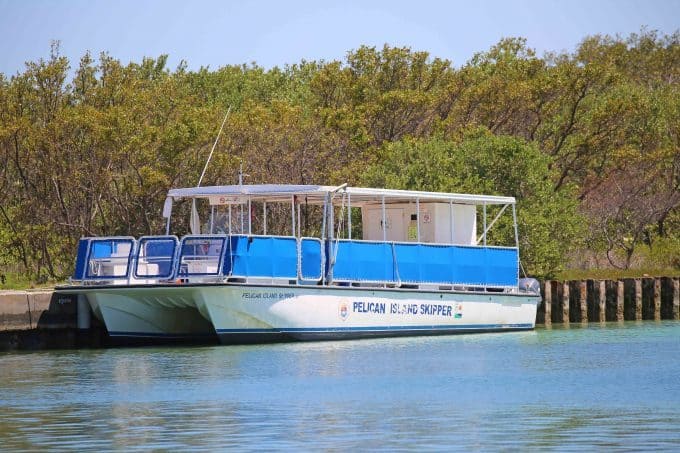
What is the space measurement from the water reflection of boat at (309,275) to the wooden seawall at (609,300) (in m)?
5.26

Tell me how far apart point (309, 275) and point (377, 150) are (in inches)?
869

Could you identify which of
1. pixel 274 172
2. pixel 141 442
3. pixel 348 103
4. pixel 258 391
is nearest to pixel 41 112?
pixel 274 172

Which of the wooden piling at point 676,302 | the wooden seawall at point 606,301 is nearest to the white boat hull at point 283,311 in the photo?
the wooden seawall at point 606,301

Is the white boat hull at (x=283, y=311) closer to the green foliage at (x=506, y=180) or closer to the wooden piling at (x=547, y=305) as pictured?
the wooden piling at (x=547, y=305)

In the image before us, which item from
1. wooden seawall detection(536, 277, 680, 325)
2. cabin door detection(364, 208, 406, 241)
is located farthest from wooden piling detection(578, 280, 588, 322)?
cabin door detection(364, 208, 406, 241)

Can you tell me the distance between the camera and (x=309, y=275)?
114ft

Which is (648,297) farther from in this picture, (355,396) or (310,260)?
(355,396)

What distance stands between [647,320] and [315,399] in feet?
77.8

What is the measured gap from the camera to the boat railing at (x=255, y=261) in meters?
Answer: 33.9

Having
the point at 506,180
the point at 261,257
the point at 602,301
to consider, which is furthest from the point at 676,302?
the point at 261,257

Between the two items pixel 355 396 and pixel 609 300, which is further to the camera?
pixel 609 300

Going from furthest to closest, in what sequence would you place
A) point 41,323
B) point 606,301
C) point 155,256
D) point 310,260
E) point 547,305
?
point 606,301
point 547,305
point 41,323
point 310,260
point 155,256

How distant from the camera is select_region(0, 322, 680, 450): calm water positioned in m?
20.3

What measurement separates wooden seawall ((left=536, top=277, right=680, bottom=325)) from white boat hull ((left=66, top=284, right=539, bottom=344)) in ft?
21.7
